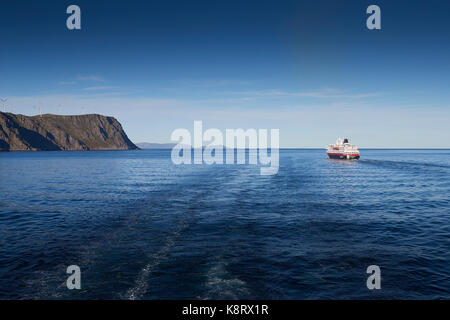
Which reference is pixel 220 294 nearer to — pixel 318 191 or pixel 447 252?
pixel 447 252

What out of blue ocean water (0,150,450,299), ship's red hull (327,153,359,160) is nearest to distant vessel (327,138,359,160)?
ship's red hull (327,153,359,160)

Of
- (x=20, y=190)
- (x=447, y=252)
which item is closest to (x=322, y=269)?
(x=447, y=252)

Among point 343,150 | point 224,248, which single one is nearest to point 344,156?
point 343,150

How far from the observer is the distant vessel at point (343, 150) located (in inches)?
5434

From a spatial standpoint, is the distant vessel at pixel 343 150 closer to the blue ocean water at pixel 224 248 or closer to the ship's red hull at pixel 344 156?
the ship's red hull at pixel 344 156

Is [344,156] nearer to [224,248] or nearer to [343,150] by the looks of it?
[343,150]

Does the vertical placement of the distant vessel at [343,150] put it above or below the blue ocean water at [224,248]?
above

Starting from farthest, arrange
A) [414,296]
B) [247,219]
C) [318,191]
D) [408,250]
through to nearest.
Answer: [318,191] → [247,219] → [408,250] → [414,296]

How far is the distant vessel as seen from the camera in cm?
13801

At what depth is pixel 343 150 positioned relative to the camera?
14462 cm

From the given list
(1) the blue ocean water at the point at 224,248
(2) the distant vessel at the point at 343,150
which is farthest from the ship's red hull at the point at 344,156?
(1) the blue ocean water at the point at 224,248

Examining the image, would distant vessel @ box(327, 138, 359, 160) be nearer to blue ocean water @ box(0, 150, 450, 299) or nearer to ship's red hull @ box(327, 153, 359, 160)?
ship's red hull @ box(327, 153, 359, 160)

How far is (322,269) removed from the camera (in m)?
14.8
